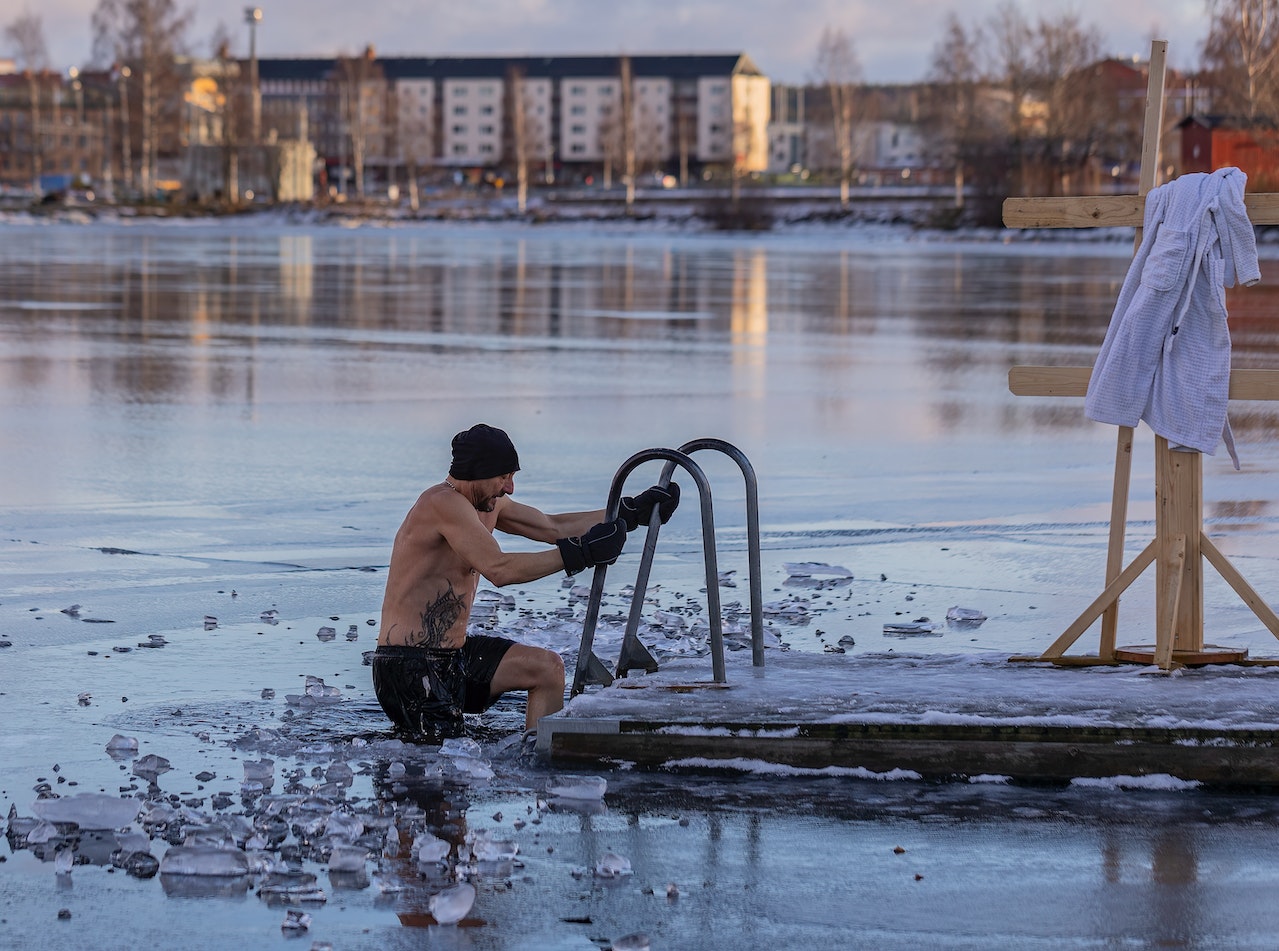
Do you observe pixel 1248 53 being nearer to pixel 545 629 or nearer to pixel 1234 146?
pixel 1234 146

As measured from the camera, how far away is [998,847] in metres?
4.94

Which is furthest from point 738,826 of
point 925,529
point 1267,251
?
point 1267,251

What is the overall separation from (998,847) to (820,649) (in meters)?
2.26

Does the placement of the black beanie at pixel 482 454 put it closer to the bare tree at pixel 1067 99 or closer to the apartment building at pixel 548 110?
the bare tree at pixel 1067 99

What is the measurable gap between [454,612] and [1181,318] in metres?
2.58

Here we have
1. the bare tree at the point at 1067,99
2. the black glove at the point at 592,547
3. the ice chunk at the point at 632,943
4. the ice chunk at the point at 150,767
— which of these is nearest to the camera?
the ice chunk at the point at 632,943

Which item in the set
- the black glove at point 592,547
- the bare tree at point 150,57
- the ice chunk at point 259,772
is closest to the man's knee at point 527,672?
the black glove at point 592,547

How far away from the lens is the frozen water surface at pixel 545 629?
4.50 meters

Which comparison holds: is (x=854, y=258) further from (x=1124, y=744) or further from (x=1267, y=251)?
(x=1124, y=744)

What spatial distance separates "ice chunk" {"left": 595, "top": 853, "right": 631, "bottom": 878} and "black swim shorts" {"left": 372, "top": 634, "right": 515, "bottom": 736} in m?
1.38

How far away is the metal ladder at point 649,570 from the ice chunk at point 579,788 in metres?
0.73

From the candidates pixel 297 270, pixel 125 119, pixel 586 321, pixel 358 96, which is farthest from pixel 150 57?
pixel 586 321

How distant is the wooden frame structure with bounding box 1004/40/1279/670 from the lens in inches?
243

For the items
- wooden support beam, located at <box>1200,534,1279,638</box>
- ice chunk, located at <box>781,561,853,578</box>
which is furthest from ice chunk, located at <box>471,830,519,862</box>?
ice chunk, located at <box>781,561,853,578</box>
